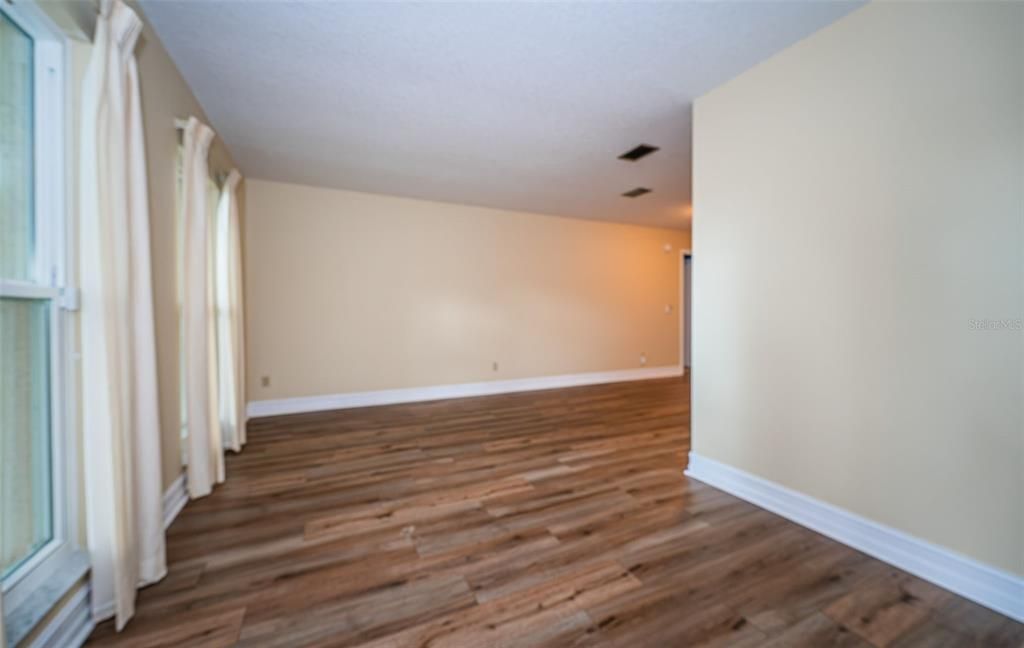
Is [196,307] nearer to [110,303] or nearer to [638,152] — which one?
[110,303]

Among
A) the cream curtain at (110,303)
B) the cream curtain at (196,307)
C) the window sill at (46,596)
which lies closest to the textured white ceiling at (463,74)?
the cream curtain at (196,307)

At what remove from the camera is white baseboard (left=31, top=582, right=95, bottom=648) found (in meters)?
1.11

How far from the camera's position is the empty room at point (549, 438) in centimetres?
126

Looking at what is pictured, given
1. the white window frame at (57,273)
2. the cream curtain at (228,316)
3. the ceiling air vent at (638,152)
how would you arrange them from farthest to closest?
1. the ceiling air vent at (638,152)
2. the cream curtain at (228,316)
3. the white window frame at (57,273)

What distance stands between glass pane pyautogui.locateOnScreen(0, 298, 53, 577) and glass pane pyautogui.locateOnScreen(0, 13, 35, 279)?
0.15 metres

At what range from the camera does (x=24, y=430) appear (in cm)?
120

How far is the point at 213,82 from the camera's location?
7.34 ft

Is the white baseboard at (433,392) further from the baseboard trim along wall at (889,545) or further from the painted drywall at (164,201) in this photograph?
the baseboard trim along wall at (889,545)

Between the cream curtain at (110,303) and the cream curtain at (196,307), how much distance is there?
2.33 ft

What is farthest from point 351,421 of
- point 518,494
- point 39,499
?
point 39,499

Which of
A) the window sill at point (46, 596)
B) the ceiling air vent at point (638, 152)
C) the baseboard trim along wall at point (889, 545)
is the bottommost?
the baseboard trim along wall at point (889, 545)

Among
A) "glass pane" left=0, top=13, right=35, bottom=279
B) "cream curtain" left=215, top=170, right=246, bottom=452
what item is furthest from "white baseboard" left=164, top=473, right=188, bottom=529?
"glass pane" left=0, top=13, right=35, bottom=279

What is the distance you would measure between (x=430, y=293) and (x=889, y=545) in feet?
14.1

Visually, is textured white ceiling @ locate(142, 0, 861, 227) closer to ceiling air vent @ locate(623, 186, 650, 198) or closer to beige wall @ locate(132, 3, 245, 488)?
beige wall @ locate(132, 3, 245, 488)
